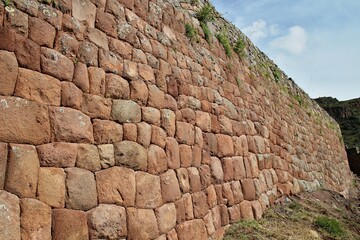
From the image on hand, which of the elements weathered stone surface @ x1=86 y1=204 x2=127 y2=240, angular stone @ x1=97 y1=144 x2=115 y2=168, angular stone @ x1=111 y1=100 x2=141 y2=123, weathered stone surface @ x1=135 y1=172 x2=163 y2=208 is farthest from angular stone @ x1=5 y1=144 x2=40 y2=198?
weathered stone surface @ x1=135 y1=172 x2=163 y2=208

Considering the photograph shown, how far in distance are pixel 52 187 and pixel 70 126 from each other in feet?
2.08

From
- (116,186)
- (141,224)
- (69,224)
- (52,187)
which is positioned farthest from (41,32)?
(141,224)

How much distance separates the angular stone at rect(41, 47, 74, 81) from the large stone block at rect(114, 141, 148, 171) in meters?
0.93

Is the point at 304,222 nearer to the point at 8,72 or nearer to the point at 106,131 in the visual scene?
the point at 106,131

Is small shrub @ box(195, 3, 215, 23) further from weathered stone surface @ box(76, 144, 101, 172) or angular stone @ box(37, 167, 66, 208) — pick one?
angular stone @ box(37, 167, 66, 208)

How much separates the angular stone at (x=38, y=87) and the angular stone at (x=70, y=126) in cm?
11

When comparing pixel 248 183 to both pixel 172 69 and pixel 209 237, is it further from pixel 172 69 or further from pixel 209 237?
pixel 172 69

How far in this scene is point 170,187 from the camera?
467 centimetres

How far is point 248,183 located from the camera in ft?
22.3

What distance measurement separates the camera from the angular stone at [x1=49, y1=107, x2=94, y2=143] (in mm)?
3410

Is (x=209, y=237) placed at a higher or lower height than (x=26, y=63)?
lower

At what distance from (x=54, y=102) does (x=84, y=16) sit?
3.86 feet

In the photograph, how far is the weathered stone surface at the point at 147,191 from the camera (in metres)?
4.14

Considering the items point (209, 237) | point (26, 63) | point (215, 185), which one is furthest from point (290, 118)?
point (26, 63)
